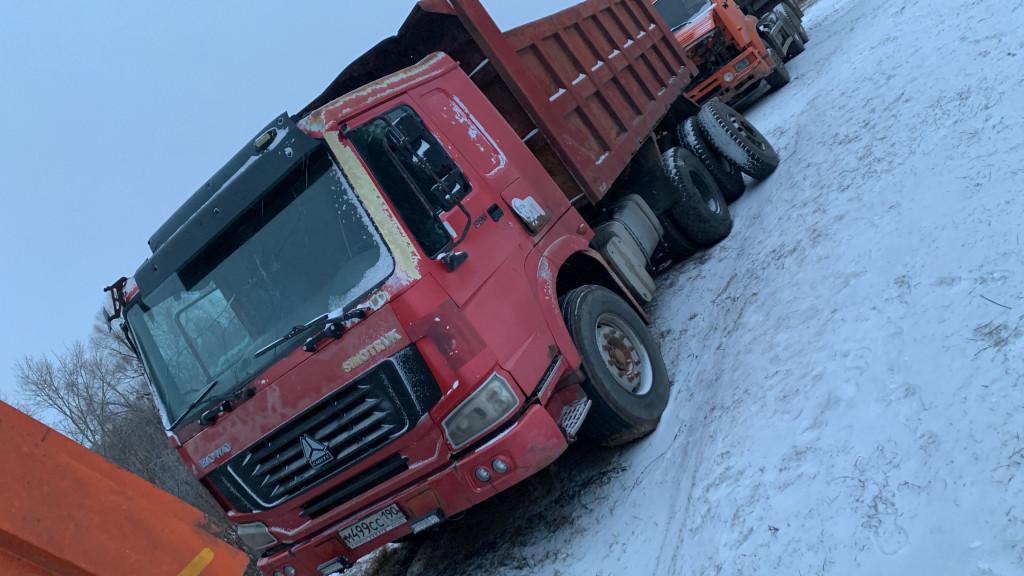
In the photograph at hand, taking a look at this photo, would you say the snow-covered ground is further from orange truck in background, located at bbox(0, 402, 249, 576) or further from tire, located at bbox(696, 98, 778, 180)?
orange truck in background, located at bbox(0, 402, 249, 576)

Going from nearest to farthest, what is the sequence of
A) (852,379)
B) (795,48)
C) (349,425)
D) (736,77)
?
(852,379) → (349,425) → (736,77) → (795,48)

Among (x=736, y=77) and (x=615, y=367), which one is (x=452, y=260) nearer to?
(x=615, y=367)

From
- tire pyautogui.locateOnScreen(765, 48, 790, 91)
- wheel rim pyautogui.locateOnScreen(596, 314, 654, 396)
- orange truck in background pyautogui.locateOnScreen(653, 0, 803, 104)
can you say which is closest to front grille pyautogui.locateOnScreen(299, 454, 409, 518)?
wheel rim pyautogui.locateOnScreen(596, 314, 654, 396)

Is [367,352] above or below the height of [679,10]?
below

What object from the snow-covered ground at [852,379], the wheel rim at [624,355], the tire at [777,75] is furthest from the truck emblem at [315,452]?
the tire at [777,75]

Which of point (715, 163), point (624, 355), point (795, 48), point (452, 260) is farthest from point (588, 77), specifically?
point (795, 48)

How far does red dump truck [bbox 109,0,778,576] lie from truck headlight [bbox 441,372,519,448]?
1cm

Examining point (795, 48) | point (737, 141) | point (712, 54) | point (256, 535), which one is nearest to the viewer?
point (256, 535)

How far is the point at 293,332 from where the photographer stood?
11.8 feet

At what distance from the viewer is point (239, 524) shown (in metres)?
4.15

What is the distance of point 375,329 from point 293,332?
44 cm

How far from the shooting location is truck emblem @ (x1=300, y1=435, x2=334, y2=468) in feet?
11.9

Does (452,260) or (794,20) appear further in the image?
(794,20)

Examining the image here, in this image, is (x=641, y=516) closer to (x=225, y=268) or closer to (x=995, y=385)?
(x=995, y=385)
